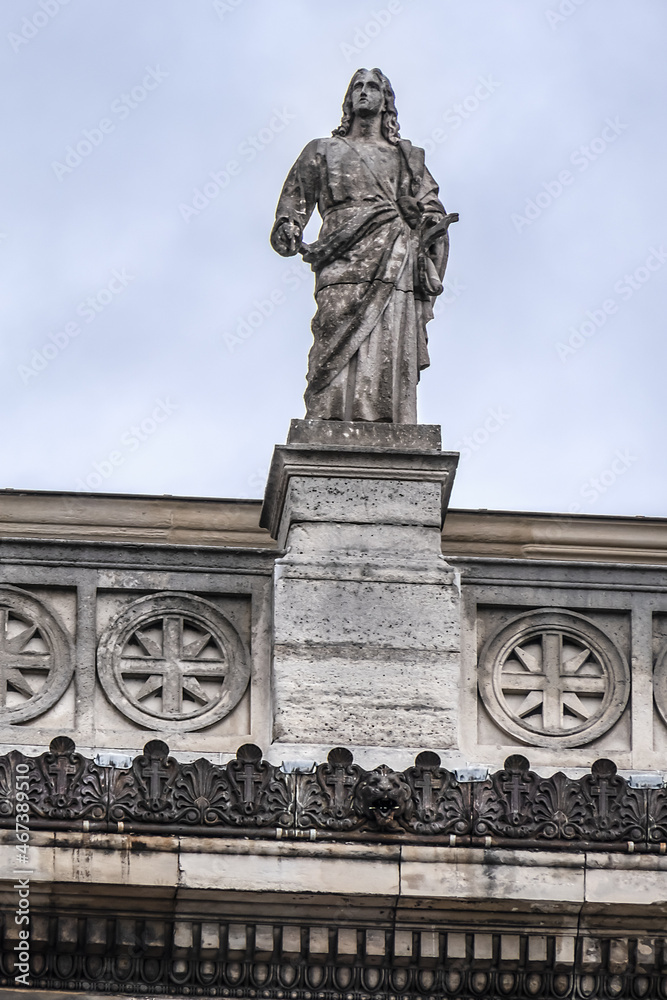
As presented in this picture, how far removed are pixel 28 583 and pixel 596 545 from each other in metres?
3.96

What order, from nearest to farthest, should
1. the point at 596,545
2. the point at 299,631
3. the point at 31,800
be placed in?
the point at 31,800
the point at 299,631
the point at 596,545

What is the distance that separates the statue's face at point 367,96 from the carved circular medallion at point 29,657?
423 centimetres

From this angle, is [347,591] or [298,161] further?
[298,161]

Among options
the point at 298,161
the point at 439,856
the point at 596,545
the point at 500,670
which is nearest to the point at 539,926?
the point at 439,856

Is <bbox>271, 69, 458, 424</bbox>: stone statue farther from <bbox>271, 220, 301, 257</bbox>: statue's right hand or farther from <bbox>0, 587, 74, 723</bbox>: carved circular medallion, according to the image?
<bbox>0, 587, 74, 723</bbox>: carved circular medallion

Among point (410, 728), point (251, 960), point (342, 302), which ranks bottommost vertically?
point (251, 960)

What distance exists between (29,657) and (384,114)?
466 cm

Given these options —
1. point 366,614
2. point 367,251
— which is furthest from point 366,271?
point 366,614

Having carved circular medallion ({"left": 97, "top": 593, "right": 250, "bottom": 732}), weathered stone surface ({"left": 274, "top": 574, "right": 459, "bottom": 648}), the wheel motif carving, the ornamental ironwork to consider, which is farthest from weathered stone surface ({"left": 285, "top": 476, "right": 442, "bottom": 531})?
the ornamental ironwork

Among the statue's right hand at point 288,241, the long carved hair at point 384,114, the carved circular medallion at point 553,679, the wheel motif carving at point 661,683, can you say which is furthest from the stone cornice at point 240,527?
the long carved hair at point 384,114

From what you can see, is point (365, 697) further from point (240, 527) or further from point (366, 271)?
point (366, 271)

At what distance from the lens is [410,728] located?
790 inches

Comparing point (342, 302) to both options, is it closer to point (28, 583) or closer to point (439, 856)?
point (28, 583)

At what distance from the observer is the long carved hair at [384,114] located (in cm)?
2220
